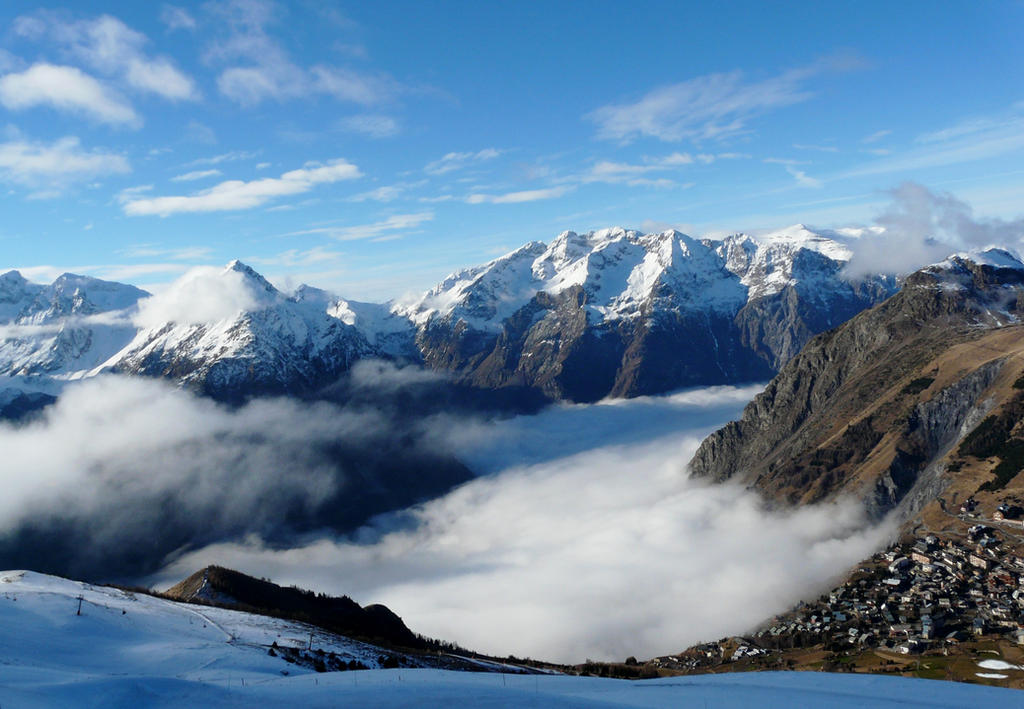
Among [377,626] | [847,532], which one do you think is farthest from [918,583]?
[377,626]

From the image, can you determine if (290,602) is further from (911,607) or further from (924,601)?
(924,601)

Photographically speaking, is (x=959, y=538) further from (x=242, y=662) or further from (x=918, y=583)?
(x=242, y=662)

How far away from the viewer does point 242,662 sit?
3678 cm

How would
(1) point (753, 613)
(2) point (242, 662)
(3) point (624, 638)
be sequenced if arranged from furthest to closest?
(3) point (624, 638), (1) point (753, 613), (2) point (242, 662)

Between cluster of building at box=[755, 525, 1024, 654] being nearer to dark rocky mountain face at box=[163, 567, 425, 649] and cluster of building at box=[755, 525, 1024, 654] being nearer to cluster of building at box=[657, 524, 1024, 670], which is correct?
cluster of building at box=[657, 524, 1024, 670]

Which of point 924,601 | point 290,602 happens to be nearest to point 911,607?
point 924,601

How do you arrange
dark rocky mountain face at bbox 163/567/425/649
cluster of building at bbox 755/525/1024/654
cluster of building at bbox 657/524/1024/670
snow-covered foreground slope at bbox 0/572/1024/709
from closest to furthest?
snow-covered foreground slope at bbox 0/572/1024/709 < dark rocky mountain face at bbox 163/567/425/649 < cluster of building at bbox 755/525/1024/654 < cluster of building at bbox 657/524/1024/670

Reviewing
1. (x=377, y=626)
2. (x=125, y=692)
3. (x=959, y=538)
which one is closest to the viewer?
(x=125, y=692)

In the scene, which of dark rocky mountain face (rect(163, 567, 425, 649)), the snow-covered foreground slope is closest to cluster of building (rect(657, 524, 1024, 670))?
dark rocky mountain face (rect(163, 567, 425, 649))

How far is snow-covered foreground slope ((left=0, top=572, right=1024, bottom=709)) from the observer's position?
904 inches

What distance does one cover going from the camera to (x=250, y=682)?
2916 cm

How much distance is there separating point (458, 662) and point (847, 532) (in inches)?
6665

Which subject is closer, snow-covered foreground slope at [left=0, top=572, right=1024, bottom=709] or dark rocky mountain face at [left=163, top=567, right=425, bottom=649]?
snow-covered foreground slope at [left=0, top=572, right=1024, bottom=709]

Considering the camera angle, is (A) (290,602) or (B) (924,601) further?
(B) (924,601)
